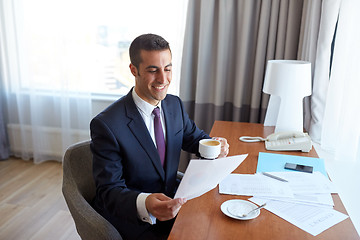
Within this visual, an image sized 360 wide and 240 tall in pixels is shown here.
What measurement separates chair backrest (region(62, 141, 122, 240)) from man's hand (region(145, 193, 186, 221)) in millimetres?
A: 208

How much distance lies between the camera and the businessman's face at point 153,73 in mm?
1434

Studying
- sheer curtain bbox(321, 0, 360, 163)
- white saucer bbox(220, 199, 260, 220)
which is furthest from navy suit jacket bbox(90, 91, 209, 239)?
sheer curtain bbox(321, 0, 360, 163)

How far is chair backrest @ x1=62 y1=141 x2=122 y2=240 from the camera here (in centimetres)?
129

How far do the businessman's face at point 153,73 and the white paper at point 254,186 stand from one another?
0.50 metres

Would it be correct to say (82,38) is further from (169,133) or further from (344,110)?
(344,110)

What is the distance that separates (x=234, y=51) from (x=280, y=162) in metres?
1.32

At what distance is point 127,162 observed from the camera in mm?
1454

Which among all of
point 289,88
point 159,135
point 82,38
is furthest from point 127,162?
point 82,38

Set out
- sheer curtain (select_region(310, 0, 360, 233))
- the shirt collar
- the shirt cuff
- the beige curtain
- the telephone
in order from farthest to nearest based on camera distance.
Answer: the beige curtain
the telephone
sheer curtain (select_region(310, 0, 360, 233))
the shirt collar
the shirt cuff

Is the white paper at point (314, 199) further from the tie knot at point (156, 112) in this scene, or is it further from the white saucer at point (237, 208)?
the tie knot at point (156, 112)

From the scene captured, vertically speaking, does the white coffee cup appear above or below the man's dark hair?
below

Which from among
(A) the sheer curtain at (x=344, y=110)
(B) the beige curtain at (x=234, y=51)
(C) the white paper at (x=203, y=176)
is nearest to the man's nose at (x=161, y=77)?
(C) the white paper at (x=203, y=176)

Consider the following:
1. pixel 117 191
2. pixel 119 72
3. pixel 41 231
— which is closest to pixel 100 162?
pixel 117 191

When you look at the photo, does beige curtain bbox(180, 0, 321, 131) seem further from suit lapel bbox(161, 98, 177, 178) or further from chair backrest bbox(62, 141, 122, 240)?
chair backrest bbox(62, 141, 122, 240)
